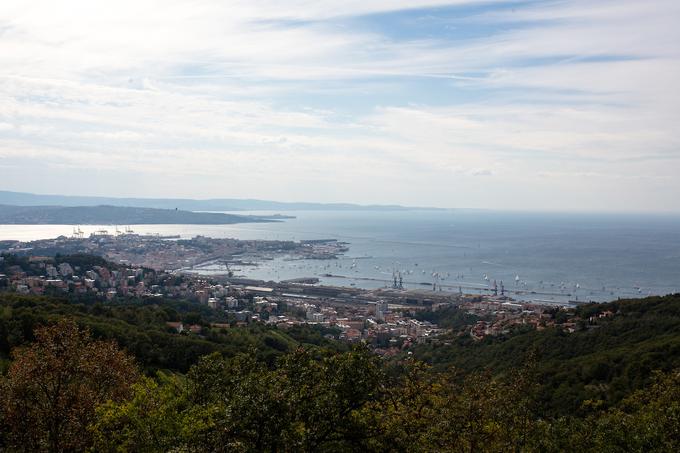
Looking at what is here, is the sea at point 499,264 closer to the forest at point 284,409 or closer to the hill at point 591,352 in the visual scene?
the hill at point 591,352

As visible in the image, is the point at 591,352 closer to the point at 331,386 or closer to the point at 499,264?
the point at 331,386

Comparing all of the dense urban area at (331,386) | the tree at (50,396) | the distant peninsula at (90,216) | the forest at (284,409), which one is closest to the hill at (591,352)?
Result: the dense urban area at (331,386)

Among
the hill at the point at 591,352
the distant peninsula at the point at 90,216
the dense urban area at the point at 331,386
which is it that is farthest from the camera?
the distant peninsula at the point at 90,216

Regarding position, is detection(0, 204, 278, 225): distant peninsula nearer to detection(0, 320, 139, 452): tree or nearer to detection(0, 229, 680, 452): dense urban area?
detection(0, 229, 680, 452): dense urban area

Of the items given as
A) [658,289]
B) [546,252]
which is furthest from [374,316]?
[546,252]

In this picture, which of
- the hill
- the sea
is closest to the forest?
the hill
